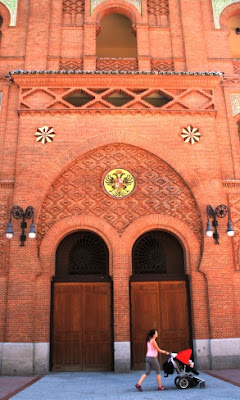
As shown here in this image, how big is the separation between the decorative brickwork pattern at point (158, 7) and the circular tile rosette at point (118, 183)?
21.2 feet

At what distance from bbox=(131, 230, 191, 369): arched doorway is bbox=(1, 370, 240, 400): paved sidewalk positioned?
1094 millimetres

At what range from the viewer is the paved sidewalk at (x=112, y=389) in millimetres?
6711

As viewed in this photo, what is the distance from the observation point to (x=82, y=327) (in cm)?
998

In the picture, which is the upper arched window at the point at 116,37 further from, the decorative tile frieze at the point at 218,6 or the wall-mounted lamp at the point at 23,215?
the wall-mounted lamp at the point at 23,215

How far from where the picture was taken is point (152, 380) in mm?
8531

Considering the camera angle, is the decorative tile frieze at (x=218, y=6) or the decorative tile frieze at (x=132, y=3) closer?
the decorative tile frieze at (x=132, y=3)

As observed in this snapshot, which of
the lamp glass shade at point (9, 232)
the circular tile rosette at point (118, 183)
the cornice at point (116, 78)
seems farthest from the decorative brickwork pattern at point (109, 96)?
the lamp glass shade at point (9, 232)

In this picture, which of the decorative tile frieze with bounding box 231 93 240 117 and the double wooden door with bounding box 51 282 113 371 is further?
the decorative tile frieze with bounding box 231 93 240 117

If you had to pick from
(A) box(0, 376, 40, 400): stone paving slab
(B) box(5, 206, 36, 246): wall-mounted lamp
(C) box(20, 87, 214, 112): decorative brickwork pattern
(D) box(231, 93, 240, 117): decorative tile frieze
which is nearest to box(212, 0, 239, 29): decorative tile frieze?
(D) box(231, 93, 240, 117): decorative tile frieze

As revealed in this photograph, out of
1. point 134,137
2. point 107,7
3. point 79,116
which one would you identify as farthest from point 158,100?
point 107,7

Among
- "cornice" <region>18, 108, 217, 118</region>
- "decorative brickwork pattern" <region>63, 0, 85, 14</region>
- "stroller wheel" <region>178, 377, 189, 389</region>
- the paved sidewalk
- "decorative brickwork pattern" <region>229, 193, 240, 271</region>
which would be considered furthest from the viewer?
"decorative brickwork pattern" <region>63, 0, 85, 14</region>

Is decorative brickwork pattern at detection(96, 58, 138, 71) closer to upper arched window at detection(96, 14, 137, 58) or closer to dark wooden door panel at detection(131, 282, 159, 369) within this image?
upper arched window at detection(96, 14, 137, 58)

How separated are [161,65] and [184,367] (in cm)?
940

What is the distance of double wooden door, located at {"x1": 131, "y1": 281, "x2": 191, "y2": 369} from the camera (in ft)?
32.7
